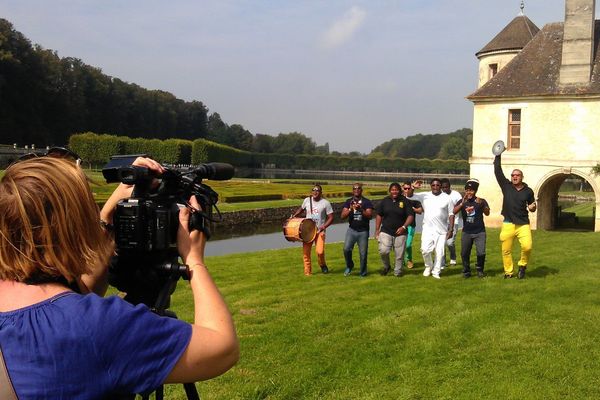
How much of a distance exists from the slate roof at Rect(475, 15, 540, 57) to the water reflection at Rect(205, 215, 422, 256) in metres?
8.41

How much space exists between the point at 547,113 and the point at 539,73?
175 centimetres

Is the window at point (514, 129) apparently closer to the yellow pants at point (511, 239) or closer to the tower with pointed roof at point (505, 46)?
the tower with pointed roof at point (505, 46)

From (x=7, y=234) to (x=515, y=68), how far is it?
24101mm

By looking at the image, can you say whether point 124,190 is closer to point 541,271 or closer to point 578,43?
point 541,271

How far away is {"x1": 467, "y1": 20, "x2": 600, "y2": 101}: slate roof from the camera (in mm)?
21422

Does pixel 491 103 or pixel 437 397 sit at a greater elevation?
pixel 491 103

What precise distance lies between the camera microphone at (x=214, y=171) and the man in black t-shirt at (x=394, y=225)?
7.56 metres

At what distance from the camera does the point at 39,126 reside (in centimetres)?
6012

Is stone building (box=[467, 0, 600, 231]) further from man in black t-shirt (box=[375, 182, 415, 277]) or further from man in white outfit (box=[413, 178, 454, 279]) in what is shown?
man in black t-shirt (box=[375, 182, 415, 277])

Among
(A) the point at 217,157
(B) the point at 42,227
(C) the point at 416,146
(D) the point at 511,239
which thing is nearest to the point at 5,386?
(B) the point at 42,227

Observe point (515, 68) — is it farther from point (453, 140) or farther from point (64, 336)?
point (453, 140)

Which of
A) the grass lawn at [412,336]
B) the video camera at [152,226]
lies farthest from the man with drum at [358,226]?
the video camera at [152,226]

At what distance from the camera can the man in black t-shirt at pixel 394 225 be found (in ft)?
31.7

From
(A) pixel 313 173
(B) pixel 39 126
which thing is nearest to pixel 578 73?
(B) pixel 39 126
